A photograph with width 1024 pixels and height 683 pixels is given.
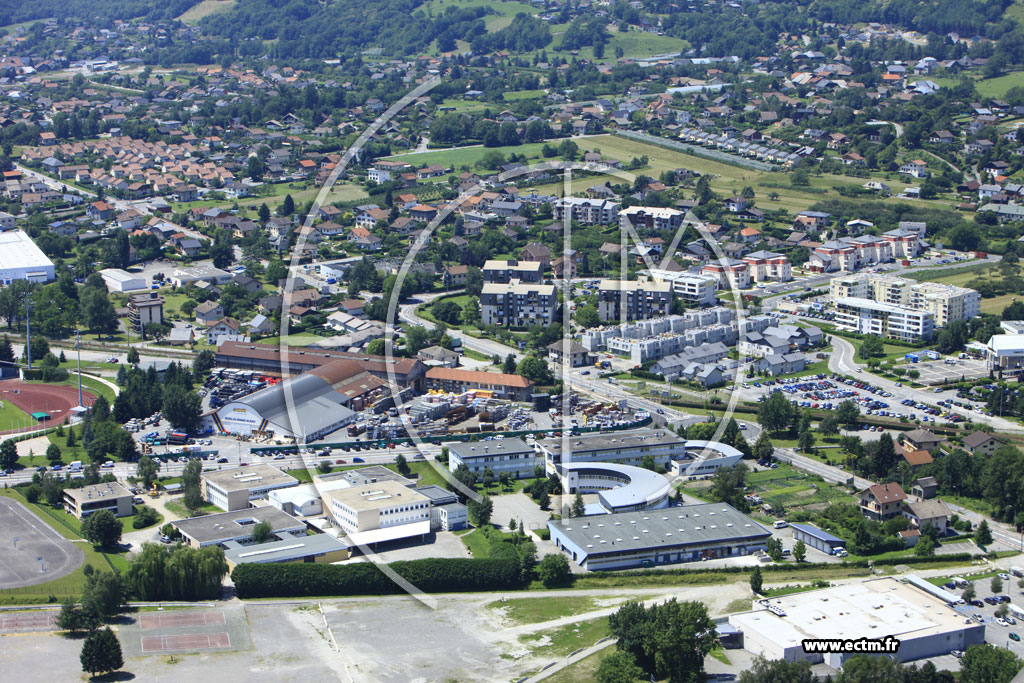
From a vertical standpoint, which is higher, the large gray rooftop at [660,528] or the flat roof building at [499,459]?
the flat roof building at [499,459]

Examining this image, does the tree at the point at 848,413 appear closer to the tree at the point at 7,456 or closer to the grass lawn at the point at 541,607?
the grass lawn at the point at 541,607

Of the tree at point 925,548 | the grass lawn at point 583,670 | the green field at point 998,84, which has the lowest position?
the grass lawn at point 583,670

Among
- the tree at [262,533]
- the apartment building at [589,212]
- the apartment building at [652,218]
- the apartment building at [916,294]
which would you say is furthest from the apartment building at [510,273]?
the tree at [262,533]

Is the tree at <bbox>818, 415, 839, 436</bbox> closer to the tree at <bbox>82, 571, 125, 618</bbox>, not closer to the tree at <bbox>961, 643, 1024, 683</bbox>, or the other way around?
the tree at <bbox>961, 643, 1024, 683</bbox>

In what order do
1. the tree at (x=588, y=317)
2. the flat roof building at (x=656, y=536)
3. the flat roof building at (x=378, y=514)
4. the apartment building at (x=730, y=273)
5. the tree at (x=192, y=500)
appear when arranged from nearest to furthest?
the flat roof building at (x=656, y=536) → the flat roof building at (x=378, y=514) → the tree at (x=192, y=500) → the tree at (x=588, y=317) → the apartment building at (x=730, y=273)

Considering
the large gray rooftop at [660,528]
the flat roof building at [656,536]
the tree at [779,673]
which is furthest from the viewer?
the large gray rooftop at [660,528]

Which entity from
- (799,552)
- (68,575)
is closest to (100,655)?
(68,575)
